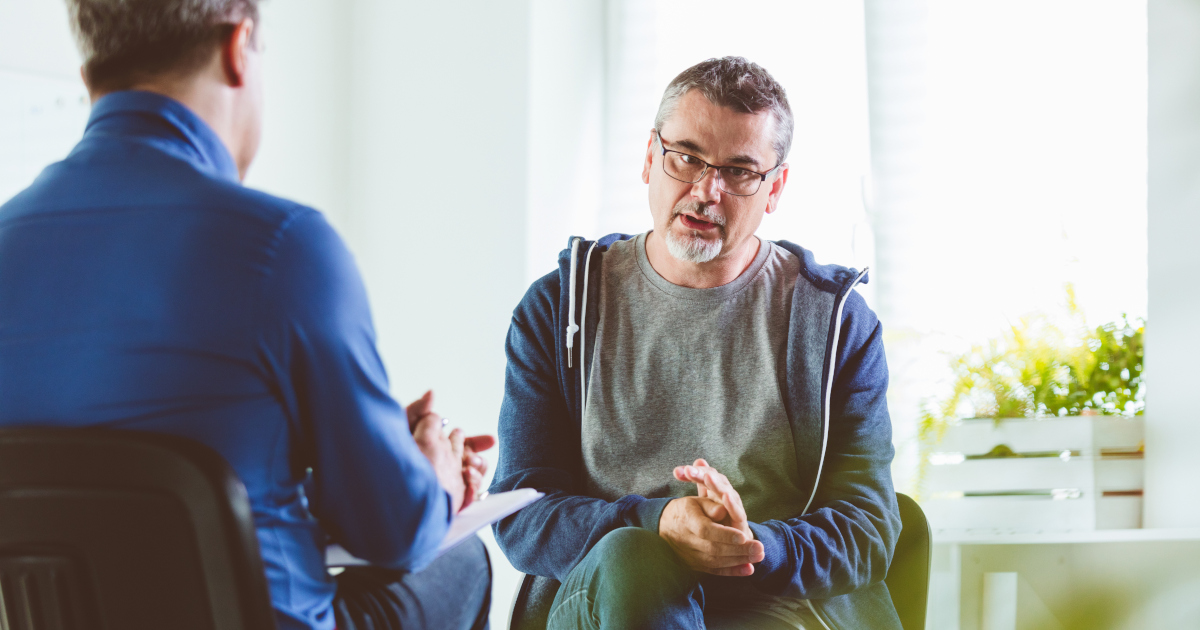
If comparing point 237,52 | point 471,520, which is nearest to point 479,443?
point 471,520

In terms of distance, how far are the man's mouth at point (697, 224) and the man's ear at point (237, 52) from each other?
829 mm

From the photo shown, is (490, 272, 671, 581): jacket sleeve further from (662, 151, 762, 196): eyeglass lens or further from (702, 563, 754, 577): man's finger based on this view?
(662, 151, 762, 196): eyeglass lens

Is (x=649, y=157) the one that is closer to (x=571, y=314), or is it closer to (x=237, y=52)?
(x=571, y=314)

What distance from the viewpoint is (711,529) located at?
1.22 metres

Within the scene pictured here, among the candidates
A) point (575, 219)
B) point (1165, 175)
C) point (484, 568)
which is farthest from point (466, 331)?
point (1165, 175)

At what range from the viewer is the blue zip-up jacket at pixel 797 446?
134 centimetres

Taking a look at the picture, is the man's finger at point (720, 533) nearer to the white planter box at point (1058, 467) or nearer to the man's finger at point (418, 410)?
the man's finger at point (418, 410)

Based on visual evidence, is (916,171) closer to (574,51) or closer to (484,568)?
(574,51)

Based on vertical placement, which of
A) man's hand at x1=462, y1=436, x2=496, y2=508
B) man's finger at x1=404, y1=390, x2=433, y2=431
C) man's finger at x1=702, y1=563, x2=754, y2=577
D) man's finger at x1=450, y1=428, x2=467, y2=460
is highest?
man's finger at x1=404, y1=390, x2=433, y2=431

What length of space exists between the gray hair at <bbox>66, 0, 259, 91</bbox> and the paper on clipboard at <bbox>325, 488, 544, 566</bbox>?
0.54 meters

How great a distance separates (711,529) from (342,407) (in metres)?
0.61

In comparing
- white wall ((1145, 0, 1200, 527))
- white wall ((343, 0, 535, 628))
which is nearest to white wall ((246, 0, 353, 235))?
white wall ((343, 0, 535, 628))

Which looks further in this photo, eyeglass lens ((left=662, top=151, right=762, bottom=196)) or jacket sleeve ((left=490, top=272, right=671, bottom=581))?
eyeglass lens ((left=662, top=151, right=762, bottom=196))

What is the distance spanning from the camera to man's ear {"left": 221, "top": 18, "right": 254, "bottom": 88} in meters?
0.92
